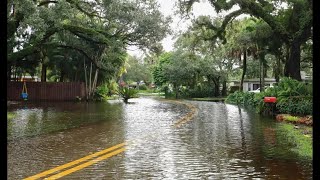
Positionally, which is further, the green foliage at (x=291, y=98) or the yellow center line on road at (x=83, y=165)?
the green foliage at (x=291, y=98)

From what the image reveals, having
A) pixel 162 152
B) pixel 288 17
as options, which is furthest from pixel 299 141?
pixel 288 17

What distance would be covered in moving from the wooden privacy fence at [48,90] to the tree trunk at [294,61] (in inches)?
740

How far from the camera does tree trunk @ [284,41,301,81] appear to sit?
26.4 metres

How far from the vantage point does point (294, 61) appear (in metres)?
26.9

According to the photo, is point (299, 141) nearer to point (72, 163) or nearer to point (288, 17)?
point (72, 163)

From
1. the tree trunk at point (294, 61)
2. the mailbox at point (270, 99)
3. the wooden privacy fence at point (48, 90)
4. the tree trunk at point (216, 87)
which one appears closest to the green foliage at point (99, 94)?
the wooden privacy fence at point (48, 90)

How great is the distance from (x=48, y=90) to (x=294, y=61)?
21.5 m

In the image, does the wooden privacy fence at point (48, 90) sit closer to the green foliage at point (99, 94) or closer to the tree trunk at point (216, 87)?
the green foliage at point (99, 94)

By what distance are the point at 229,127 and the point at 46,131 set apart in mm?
6298

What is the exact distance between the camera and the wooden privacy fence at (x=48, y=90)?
36125mm

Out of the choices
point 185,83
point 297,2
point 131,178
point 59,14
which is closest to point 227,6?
point 297,2

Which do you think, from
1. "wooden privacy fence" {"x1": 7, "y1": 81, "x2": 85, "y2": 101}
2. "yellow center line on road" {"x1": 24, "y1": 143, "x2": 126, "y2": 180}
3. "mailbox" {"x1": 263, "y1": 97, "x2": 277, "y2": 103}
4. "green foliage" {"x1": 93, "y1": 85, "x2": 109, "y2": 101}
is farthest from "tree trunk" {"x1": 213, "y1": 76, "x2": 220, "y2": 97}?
"yellow center line on road" {"x1": 24, "y1": 143, "x2": 126, "y2": 180}

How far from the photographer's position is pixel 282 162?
781cm

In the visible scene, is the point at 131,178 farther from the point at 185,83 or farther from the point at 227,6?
the point at 185,83
